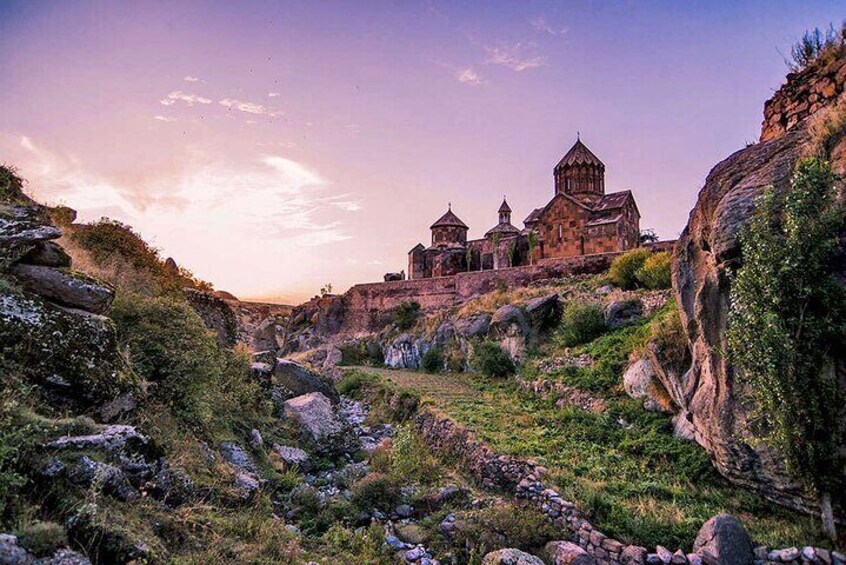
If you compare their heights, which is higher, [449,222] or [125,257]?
[449,222]

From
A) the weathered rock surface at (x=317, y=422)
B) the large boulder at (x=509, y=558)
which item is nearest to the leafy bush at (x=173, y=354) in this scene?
the weathered rock surface at (x=317, y=422)

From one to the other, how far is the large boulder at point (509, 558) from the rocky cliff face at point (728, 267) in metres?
4.14

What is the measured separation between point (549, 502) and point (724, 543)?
107 inches

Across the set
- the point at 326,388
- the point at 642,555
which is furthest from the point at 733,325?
the point at 326,388

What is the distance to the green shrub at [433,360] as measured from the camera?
25.5 meters

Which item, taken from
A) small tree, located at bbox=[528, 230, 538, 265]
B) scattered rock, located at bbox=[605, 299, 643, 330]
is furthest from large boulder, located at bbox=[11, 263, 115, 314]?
small tree, located at bbox=[528, 230, 538, 265]

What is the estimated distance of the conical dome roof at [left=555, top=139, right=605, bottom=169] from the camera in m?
44.0

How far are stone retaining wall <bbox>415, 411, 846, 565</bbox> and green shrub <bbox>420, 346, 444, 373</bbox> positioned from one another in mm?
11740

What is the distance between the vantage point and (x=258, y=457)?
9492mm

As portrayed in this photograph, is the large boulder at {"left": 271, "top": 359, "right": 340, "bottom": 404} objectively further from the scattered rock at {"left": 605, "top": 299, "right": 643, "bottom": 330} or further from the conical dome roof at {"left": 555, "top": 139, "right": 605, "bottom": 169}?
the conical dome roof at {"left": 555, "top": 139, "right": 605, "bottom": 169}

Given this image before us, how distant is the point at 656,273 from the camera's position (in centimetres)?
1927

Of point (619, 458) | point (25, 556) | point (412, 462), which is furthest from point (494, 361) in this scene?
point (25, 556)

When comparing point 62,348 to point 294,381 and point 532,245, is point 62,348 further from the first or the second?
point 532,245

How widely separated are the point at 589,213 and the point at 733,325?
107 feet
